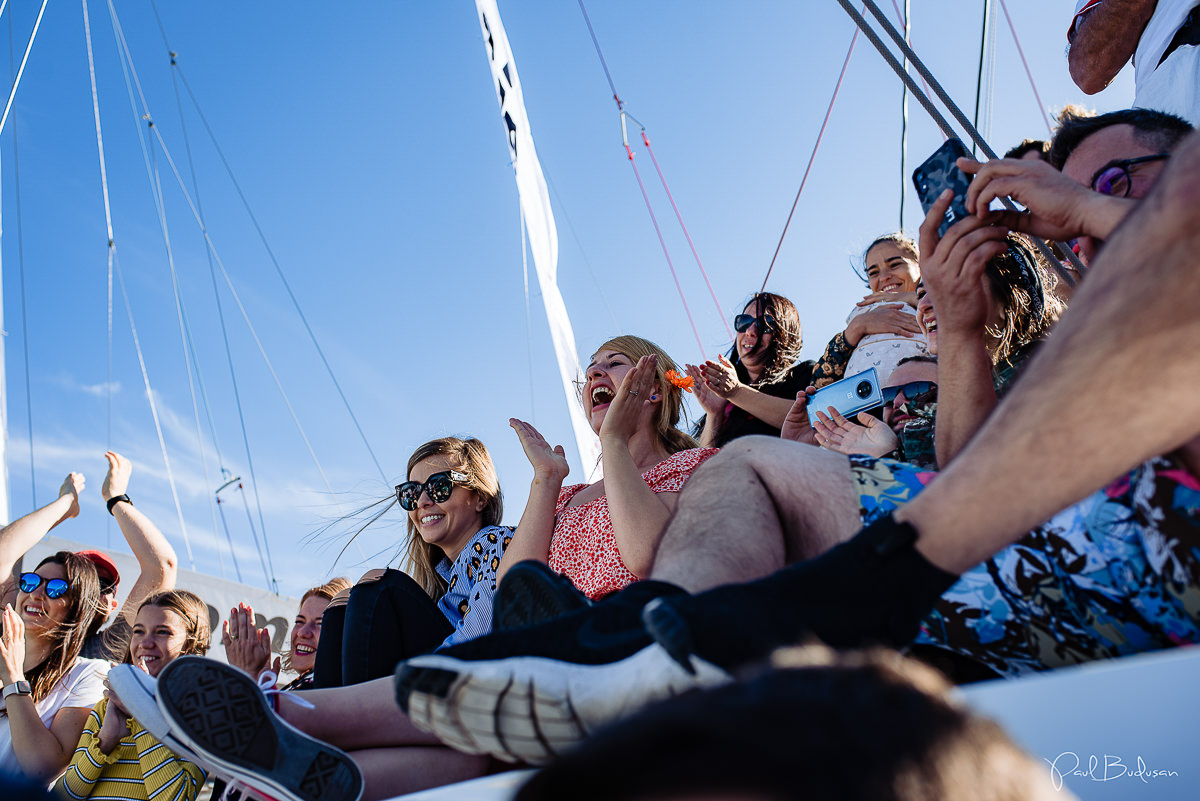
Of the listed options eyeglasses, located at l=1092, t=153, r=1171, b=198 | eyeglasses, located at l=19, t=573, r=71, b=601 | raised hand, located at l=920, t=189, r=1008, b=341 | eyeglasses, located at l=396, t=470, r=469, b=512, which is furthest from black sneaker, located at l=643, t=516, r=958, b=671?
eyeglasses, located at l=19, t=573, r=71, b=601

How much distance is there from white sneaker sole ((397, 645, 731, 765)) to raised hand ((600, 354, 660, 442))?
1.11 meters

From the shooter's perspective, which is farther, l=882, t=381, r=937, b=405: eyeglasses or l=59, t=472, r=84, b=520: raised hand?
l=59, t=472, r=84, b=520: raised hand

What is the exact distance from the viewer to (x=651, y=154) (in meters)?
6.43

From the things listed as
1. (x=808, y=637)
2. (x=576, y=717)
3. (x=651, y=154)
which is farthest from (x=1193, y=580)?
(x=651, y=154)

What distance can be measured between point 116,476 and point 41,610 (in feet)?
2.94

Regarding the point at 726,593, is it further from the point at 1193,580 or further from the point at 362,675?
the point at 362,675

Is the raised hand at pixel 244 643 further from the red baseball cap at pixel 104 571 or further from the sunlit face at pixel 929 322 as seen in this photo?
the sunlit face at pixel 929 322

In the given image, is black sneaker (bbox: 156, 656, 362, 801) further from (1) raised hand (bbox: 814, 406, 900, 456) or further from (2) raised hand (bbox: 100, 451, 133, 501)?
(2) raised hand (bbox: 100, 451, 133, 501)

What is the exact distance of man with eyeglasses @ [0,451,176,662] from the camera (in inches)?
109

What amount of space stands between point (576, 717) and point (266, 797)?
544 mm

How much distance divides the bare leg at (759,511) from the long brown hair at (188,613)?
7.12ft

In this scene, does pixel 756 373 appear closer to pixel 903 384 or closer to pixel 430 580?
pixel 903 384

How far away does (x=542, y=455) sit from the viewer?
1.96 meters
